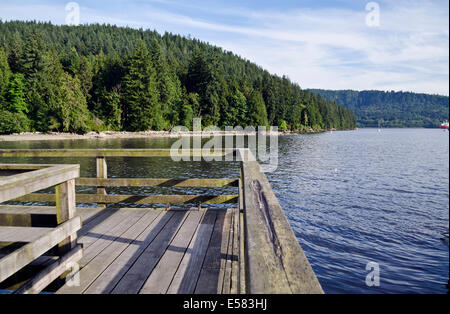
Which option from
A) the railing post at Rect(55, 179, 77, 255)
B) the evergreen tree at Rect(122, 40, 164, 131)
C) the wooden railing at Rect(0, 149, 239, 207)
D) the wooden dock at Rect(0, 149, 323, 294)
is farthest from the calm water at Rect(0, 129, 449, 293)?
the evergreen tree at Rect(122, 40, 164, 131)

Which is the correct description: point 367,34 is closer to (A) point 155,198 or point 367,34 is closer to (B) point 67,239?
(A) point 155,198

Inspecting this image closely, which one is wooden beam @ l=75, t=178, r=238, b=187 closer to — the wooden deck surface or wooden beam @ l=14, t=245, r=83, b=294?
the wooden deck surface

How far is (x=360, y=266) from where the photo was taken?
9.32m

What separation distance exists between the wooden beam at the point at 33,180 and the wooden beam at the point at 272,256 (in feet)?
6.15

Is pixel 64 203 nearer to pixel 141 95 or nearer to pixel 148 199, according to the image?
pixel 148 199

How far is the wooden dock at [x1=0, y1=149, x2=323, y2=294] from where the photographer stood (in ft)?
5.33

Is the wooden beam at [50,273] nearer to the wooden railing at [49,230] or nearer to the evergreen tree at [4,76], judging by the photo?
the wooden railing at [49,230]

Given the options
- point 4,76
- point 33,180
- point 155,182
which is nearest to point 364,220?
point 155,182

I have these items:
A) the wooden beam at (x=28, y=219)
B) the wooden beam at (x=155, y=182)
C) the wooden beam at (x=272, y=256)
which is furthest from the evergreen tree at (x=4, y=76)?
the wooden beam at (x=272, y=256)

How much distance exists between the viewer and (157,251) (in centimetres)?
420
